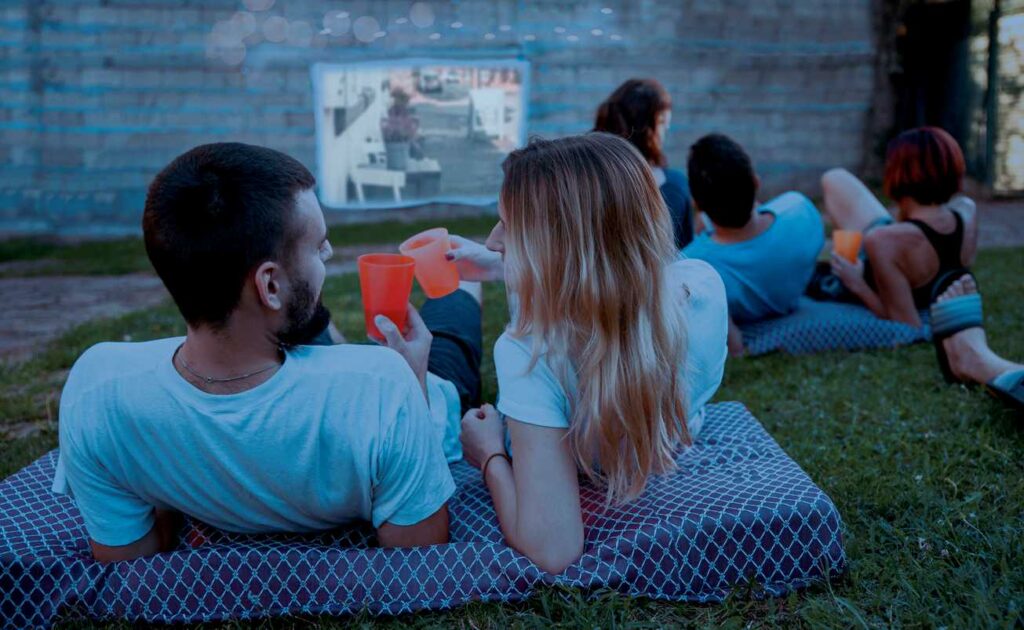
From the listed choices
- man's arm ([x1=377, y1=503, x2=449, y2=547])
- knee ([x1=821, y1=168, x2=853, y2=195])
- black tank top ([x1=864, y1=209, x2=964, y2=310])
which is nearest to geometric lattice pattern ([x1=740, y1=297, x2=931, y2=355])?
black tank top ([x1=864, y1=209, x2=964, y2=310])

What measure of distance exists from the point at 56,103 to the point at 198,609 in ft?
31.0

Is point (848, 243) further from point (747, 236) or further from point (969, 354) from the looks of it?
point (969, 354)

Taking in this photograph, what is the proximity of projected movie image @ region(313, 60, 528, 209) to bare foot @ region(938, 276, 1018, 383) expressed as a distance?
7680mm

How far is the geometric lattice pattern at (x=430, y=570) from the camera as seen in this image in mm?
2258

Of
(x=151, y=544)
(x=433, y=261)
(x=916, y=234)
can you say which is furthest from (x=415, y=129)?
(x=151, y=544)

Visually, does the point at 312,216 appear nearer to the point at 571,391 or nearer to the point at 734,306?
the point at 571,391

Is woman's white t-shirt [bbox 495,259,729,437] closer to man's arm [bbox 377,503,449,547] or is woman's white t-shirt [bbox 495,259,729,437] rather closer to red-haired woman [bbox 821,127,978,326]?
man's arm [bbox 377,503,449,547]

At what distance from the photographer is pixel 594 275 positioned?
6.78 feet

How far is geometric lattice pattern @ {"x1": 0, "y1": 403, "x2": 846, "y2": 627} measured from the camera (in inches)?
88.9

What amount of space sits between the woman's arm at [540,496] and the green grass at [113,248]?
7.24 m

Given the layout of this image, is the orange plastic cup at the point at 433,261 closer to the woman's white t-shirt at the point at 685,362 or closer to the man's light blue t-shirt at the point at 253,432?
the woman's white t-shirt at the point at 685,362

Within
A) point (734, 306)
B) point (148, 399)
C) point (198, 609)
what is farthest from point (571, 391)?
point (734, 306)

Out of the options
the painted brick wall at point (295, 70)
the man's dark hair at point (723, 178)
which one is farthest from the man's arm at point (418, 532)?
the painted brick wall at point (295, 70)

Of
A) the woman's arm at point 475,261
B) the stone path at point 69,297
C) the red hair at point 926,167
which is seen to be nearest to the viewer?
the woman's arm at point 475,261
